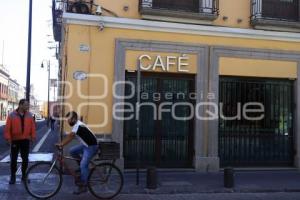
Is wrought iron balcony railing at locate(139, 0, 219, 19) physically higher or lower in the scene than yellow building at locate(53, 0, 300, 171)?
higher

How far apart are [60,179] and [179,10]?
6.18 metres

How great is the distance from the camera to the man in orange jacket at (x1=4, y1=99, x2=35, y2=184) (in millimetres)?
11164

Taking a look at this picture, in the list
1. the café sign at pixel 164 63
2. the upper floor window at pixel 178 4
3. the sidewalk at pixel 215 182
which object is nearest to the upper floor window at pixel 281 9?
the upper floor window at pixel 178 4

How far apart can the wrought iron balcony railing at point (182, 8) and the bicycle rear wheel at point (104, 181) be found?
16.6 feet

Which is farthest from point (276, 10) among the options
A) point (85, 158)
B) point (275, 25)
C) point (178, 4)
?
point (85, 158)

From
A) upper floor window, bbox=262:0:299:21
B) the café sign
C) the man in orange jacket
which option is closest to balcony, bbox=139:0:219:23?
the café sign

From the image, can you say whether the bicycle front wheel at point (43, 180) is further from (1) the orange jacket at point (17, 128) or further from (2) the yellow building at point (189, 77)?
(2) the yellow building at point (189, 77)

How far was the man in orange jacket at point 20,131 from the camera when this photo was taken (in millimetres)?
11164

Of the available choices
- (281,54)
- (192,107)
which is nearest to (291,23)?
(281,54)

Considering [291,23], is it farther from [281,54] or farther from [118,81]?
[118,81]

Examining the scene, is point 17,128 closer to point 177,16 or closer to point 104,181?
point 104,181

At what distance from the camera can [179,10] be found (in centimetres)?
1365

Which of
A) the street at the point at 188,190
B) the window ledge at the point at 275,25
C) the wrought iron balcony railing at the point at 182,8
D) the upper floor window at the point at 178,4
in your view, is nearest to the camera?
the street at the point at 188,190

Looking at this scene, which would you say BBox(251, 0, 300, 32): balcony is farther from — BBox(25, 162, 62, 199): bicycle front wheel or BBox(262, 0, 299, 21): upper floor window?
BBox(25, 162, 62, 199): bicycle front wheel
